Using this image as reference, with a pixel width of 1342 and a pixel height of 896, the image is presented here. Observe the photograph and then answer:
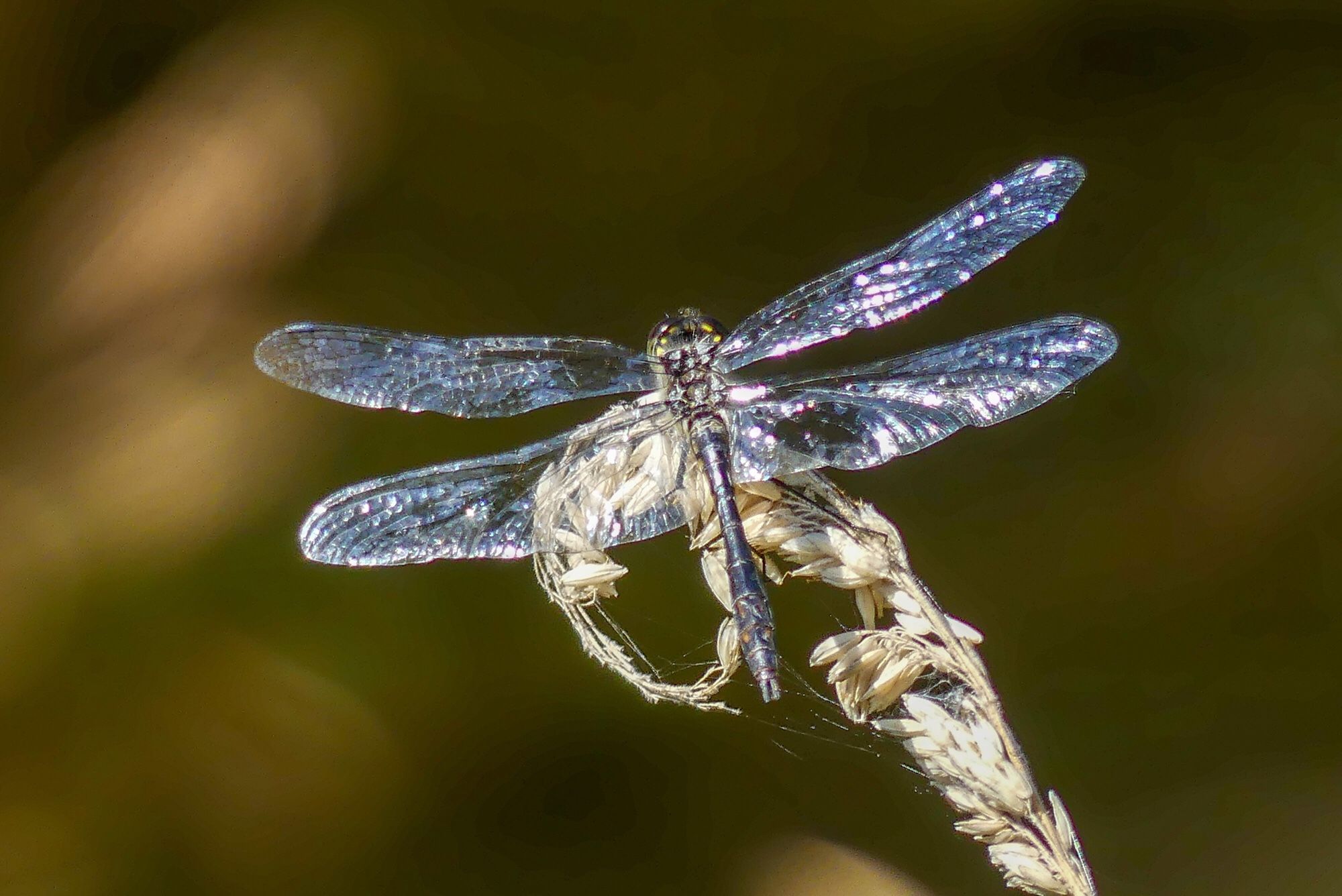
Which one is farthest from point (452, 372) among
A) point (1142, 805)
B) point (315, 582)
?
point (1142, 805)

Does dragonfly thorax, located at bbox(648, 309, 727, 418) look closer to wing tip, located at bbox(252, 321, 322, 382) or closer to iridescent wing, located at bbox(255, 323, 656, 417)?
iridescent wing, located at bbox(255, 323, 656, 417)

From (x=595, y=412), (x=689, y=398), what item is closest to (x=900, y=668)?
(x=689, y=398)

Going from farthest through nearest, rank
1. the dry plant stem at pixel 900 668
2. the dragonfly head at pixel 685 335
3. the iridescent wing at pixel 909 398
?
1. the dragonfly head at pixel 685 335
2. the iridescent wing at pixel 909 398
3. the dry plant stem at pixel 900 668

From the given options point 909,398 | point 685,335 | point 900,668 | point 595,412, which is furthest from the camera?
point 595,412

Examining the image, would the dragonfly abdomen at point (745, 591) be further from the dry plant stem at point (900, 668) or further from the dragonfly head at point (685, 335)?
the dragonfly head at point (685, 335)

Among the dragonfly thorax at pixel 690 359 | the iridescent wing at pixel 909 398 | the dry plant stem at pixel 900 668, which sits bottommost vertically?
the dry plant stem at pixel 900 668

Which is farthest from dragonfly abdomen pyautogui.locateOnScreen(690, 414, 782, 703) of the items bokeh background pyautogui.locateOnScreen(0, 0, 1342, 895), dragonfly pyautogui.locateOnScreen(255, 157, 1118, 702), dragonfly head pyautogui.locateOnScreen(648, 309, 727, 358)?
bokeh background pyautogui.locateOnScreen(0, 0, 1342, 895)

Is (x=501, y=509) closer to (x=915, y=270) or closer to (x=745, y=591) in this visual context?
(x=745, y=591)

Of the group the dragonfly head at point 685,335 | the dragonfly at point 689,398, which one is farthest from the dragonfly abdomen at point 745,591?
the dragonfly head at point 685,335
